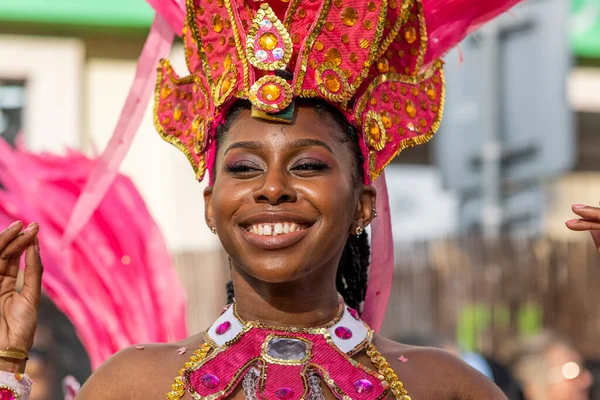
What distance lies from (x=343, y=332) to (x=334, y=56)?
2.36ft

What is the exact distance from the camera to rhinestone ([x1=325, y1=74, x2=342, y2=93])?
323 cm

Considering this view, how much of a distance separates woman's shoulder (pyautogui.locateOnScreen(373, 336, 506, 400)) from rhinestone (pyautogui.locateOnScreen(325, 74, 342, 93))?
69 cm

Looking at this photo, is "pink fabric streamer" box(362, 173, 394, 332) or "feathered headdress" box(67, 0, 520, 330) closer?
"feathered headdress" box(67, 0, 520, 330)

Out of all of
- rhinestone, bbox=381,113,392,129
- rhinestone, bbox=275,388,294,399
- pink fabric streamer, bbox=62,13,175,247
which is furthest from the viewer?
pink fabric streamer, bbox=62,13,175,247

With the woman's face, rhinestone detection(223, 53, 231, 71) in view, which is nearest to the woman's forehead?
the woman's face

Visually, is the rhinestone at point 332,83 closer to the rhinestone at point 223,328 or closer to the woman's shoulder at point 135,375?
the rhinestone at point 223,328

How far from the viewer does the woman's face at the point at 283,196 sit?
10.1ft

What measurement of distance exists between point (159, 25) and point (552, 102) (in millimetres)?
4938

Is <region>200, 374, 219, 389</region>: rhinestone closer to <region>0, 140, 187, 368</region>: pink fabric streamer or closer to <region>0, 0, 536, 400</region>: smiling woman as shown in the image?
<region>0, 0, 536, 400</region>: smiling woman

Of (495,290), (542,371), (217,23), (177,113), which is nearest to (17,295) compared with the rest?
(177,113)

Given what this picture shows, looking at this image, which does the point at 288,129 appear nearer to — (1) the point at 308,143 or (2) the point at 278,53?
(1) the point at 308,143

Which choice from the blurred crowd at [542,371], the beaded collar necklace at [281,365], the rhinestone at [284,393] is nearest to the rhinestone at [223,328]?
the beaded collar necklace at [281,365]

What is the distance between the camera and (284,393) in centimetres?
306

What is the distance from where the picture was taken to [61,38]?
35.8ft
